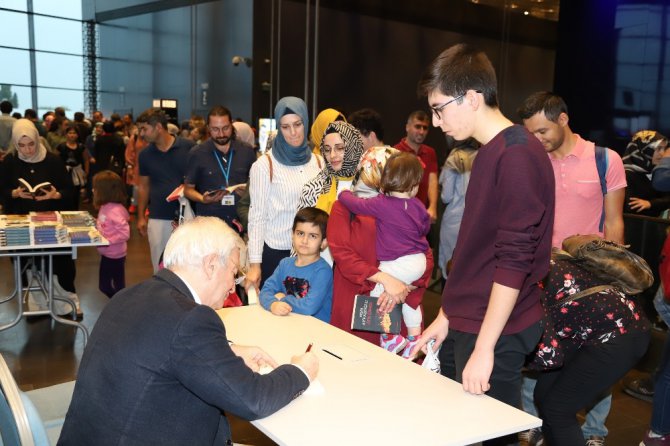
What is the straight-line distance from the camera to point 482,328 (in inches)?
66.7

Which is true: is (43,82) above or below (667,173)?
above

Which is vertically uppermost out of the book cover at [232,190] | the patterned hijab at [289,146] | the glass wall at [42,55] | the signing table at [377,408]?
the glass wall at [42,55]

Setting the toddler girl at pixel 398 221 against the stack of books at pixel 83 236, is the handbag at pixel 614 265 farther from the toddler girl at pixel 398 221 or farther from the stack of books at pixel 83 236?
the stack of books at pixel 83 236

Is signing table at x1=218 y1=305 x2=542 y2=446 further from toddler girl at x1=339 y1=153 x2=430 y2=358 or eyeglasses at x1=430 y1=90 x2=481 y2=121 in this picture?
eyeglasses at x1=430 y1=90 x2=481 y2=121

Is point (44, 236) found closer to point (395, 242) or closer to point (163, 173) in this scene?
point (163, 173)

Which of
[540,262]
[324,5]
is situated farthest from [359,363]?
[324,5]

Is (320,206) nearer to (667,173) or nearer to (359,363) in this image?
(359,363)

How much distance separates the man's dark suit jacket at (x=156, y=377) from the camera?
148cm

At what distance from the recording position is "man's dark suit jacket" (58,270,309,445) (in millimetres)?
1482

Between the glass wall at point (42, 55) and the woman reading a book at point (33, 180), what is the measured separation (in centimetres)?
1377

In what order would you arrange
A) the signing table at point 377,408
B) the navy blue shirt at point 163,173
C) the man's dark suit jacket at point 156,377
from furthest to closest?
the navy blue shirt at point 163,173
the signing table at point 377,408
the man's dark suit jacket at point 156,377

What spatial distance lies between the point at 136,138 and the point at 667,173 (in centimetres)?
773

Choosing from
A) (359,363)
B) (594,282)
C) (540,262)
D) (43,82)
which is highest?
(43,82)

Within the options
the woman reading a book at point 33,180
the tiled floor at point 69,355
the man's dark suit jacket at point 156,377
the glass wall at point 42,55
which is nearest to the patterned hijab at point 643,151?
the tiled floor at point 69,355
